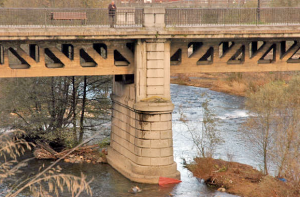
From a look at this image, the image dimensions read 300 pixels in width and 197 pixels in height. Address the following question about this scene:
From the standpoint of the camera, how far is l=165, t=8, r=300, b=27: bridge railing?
23234mm

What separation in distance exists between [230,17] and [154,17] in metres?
4.50

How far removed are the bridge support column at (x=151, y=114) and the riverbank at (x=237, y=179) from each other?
1.71m

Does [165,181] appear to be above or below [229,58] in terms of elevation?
below

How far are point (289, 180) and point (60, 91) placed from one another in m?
15.6

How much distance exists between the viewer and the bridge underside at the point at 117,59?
21266 millimetres

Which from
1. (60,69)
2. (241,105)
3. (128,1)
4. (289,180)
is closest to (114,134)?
(60,69)

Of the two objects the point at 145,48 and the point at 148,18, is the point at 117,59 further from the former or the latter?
the point at 148,18

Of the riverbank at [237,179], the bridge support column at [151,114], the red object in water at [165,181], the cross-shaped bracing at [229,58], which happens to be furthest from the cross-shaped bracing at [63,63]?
→ the riverbank at [237,179]

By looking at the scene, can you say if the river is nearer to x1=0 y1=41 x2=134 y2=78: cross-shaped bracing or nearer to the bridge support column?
the bridge support column

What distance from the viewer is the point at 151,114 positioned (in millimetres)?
22047

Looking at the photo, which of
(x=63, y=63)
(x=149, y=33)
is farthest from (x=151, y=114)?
(x=63, y=63)

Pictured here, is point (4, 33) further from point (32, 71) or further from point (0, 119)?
point (0, 119)

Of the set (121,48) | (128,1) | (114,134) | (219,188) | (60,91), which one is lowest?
(219,188)

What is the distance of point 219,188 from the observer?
72.8 feet
